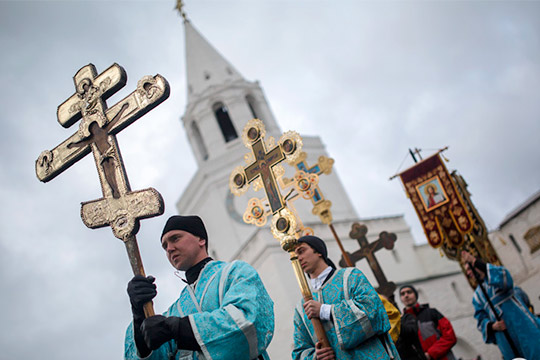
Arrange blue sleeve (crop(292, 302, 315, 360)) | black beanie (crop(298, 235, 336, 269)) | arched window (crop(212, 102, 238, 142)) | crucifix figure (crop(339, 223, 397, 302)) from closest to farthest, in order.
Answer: blue sleeve (crop(292, 302, 315, 360)) → black beanie (crop(298, 235, 336, 269)) → crucifix figure (crop(339, 223, 397, 302)) → arched window (crop(212, 102, 238, 142))

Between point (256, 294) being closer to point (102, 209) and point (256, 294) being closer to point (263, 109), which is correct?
point (102, 209)

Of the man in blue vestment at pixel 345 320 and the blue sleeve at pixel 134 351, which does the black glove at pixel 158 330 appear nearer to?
the blue sleeve at pixel 134 351

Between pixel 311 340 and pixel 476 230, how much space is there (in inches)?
309

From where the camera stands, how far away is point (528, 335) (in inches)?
276

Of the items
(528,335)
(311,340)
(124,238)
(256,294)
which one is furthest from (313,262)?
(528,335)

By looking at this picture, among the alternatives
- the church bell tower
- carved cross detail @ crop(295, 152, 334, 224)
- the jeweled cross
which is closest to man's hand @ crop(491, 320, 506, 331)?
carved cross detail @ crop(295, 152, 334, 224)

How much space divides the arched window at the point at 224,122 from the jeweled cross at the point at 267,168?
23.6 m

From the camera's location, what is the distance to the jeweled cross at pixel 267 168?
19.8ft

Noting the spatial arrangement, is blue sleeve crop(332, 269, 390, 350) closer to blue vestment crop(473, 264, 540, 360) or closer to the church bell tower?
blue vestment crop(473, 264, 540, 360)

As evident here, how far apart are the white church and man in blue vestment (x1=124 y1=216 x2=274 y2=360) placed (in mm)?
18155

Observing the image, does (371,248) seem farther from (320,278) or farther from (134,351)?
(134,351)

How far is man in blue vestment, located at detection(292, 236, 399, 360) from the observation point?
4.53 meters

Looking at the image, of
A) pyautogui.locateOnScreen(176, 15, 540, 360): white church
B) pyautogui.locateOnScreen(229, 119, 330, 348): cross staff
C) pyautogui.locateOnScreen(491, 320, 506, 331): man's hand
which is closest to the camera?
pyautogui.locateOnScreen(229, 119, 330, 348): cross staff

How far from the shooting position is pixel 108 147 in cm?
408
